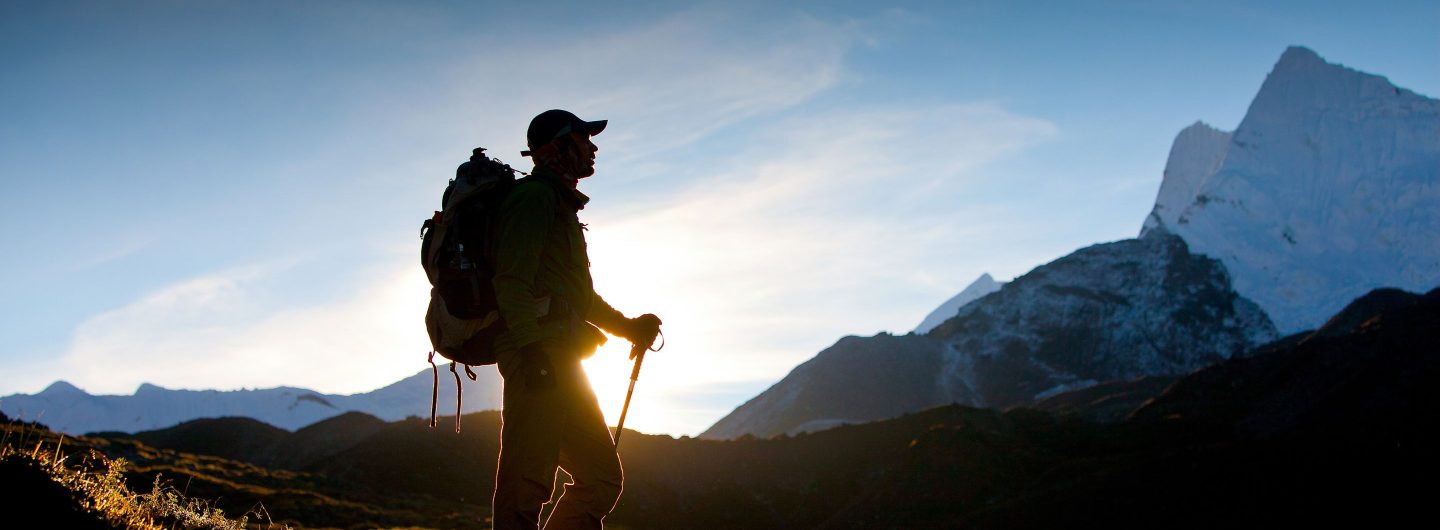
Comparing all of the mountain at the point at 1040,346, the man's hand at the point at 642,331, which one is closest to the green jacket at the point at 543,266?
the man's hand at the point at 642,331

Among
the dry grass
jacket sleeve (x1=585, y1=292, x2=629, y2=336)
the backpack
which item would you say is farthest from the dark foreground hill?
the backpack

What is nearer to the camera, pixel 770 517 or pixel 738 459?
pixel 770 517

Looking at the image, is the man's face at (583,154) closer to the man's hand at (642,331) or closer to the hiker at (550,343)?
the hiker at (550,343)

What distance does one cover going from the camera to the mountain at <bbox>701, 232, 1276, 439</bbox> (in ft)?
537

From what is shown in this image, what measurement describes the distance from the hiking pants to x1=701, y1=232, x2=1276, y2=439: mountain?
15015cm

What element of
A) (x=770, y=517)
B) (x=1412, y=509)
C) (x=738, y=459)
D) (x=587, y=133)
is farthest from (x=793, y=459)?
(x=587, y=133)

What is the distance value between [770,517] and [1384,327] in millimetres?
56948

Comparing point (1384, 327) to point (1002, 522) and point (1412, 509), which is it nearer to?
point (1412, 509)

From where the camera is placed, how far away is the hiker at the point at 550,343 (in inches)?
184

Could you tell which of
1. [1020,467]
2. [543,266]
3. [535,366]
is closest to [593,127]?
[543,266]

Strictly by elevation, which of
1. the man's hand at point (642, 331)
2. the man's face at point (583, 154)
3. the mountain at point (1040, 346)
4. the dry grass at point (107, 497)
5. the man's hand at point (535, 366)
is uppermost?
the mountain at point (1040, 346)

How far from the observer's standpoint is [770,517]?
52938mm

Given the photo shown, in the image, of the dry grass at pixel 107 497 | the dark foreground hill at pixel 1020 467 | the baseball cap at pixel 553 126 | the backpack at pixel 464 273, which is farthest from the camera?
the dark foreground hill at pixel 1020 467

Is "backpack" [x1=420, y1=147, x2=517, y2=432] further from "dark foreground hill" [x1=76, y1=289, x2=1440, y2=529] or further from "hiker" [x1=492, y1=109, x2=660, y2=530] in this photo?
"dark foreground hill" [x1=76, y1=289, x2=1440, y2=529]
